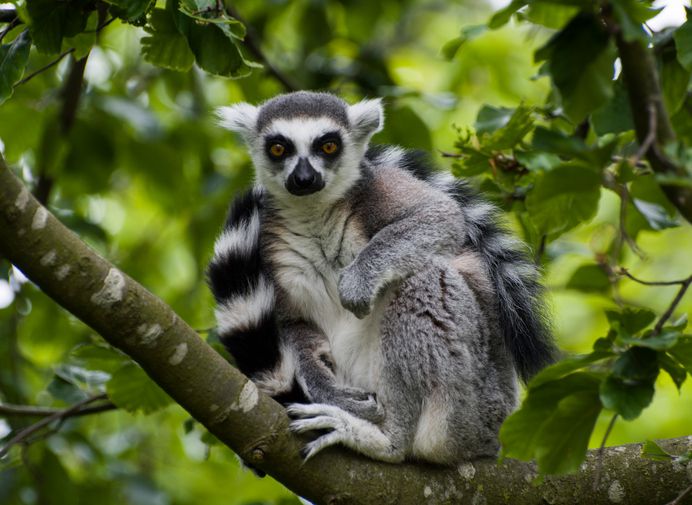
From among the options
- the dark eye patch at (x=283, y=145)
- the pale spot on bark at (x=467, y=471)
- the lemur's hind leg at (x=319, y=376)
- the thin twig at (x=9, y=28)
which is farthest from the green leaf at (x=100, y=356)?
the pale spot on bark at (x=467, y=471)

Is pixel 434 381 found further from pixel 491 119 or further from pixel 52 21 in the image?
pixel 52 21

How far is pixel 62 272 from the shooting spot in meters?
2.78

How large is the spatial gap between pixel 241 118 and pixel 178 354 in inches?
90.4

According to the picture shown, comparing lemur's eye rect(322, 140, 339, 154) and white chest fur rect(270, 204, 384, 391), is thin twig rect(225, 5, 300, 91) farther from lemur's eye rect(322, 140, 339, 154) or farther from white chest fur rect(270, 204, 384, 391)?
white chest fur rect(270, 204, 384, 391)

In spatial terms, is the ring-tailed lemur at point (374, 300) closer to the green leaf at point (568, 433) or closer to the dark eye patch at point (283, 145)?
the dark eye patch at point (283, 145)

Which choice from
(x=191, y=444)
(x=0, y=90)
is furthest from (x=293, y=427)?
(x=191, y=444)

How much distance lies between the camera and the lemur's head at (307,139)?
4.53m

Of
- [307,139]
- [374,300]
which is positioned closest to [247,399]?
[374,300]

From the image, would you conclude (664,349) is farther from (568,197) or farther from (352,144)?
(352,144)

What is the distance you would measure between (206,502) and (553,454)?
17.1 ft

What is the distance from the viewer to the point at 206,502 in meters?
7.29

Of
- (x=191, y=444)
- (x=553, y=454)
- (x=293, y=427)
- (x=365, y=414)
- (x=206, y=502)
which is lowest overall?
(x=191, y=444)

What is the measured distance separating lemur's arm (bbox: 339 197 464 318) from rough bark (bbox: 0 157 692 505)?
76 cm

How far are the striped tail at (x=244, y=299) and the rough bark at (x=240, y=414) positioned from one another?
557mm
